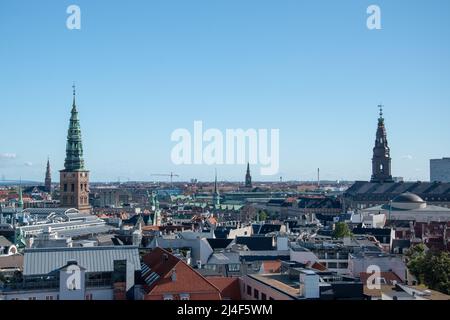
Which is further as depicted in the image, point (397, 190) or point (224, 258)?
point (397, 190)

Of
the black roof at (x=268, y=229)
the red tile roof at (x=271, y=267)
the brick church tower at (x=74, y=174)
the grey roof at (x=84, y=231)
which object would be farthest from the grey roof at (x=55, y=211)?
the red tile roof at (x=271, y=267)

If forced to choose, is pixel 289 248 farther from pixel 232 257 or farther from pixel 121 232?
pixel 121 232

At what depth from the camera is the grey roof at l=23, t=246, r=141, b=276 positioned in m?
14.2

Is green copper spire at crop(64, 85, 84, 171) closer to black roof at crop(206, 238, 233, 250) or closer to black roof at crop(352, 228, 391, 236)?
black roof at crop(352, 228, 391, 236)

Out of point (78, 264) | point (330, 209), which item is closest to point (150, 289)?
point (78, 264)

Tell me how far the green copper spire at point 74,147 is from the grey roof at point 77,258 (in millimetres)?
29703

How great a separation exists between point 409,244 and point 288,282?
669 inches

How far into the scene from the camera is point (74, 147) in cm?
4500

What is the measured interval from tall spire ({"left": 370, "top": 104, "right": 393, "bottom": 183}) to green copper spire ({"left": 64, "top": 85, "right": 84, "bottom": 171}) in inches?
1263

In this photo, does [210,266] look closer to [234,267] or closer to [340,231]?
[234,267]

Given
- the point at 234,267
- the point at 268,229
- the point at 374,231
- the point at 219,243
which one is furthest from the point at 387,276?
the point at 268,229

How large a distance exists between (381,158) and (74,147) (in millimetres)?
33331

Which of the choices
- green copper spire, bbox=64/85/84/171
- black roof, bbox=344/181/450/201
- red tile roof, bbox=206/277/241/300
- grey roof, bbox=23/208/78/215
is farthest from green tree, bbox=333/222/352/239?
black roof, bbox=344/181/450/201

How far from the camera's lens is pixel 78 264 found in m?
14.3
